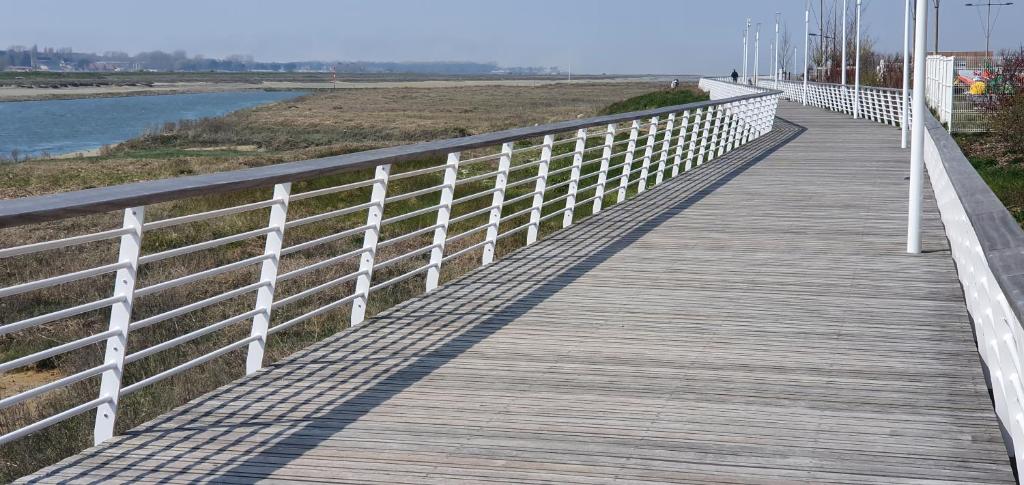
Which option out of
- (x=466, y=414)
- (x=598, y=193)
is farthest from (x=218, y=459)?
(x=598, y=193)

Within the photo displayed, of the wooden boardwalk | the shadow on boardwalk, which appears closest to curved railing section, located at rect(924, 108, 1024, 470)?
the wooden boardwalk

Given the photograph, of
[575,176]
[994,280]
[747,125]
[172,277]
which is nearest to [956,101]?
[747,125]

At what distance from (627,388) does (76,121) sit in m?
99.6

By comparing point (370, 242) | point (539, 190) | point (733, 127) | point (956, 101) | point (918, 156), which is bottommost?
point (370, 242)

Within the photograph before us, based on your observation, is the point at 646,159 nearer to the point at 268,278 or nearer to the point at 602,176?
the point at 602,176

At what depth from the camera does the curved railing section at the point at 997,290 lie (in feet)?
13.1

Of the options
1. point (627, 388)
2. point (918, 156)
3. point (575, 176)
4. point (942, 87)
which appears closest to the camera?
point (627, 388)

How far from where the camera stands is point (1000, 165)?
2580 cm

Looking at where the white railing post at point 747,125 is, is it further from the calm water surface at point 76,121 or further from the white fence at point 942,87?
the calm water surface at point 76,121

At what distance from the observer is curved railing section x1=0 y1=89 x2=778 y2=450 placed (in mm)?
5293

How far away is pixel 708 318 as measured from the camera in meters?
7.91

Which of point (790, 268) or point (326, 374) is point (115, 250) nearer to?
point (790, 268)

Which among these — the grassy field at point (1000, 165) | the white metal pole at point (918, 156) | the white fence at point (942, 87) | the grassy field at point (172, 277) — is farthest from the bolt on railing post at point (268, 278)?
the white fence at point (942, 87)

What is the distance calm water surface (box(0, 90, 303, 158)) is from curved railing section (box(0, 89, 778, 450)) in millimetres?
39928
